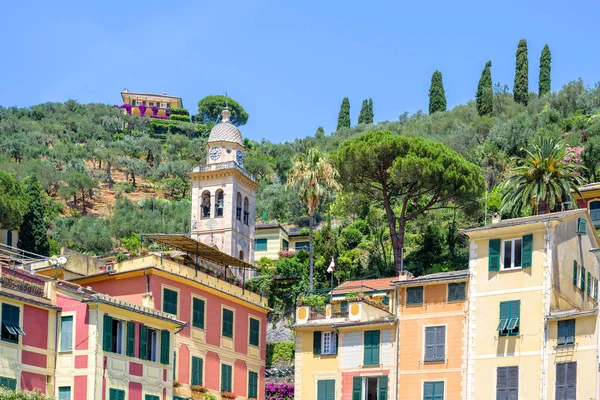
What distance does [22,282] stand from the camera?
142ft

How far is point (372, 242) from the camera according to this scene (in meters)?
86.2

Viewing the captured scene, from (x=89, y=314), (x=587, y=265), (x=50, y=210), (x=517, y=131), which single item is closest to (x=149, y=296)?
(x=89, y=314)

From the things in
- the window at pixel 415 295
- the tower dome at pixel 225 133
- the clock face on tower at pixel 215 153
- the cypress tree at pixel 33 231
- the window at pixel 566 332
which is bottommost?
the window at pixel 566 332

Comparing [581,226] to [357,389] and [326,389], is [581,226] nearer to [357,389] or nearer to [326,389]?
[357,389]

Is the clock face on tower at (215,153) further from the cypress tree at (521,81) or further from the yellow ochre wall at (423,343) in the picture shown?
the cypress tree at (521,81)

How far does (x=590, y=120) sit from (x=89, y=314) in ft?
238

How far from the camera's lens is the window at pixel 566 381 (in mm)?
45781

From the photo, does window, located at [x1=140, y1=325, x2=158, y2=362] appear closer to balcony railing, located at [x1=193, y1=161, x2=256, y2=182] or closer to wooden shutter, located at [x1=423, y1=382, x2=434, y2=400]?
wooden shutter, located at [x1=423, y1=382, x2=434, y2=400]

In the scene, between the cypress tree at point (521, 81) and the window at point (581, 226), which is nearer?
the window at point (581, 226)

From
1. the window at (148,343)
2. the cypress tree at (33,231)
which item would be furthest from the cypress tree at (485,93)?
the window at (148,343)

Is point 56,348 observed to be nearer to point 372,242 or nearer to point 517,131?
point 372,242

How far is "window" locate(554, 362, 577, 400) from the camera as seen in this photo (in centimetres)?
4578

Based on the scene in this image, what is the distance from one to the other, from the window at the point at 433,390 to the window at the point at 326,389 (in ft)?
16.7

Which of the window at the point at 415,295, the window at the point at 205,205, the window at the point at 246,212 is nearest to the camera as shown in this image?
the window at the point at 415,295
